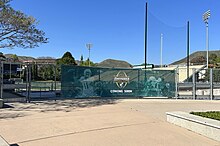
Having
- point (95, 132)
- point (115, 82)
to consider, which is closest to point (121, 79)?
point (115, 82)

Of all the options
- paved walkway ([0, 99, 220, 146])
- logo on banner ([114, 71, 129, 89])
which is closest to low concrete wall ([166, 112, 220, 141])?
paved walkway ([0, 99, 220, 146])

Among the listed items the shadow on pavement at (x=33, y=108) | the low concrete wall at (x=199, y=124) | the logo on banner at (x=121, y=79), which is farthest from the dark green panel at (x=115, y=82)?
the low concrete wall at (x=199, y=124)

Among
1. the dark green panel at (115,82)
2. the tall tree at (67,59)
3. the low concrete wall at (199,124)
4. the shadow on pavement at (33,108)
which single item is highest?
the tall tree at (67,59)

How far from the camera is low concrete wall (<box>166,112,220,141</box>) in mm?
7023

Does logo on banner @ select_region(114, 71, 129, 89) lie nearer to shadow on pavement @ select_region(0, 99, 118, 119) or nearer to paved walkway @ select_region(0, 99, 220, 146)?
shadow on pavement @ select_region(0, 99, 118, 119)

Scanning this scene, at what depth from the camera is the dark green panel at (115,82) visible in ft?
60.3

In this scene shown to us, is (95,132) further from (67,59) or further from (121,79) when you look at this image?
(67,59)

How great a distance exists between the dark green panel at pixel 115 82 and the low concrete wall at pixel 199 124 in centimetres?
992

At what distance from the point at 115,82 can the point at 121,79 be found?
0.50 meters

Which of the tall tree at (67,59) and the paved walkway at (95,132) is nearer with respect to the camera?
the paved walkway at (95,132)

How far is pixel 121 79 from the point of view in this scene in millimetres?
20078

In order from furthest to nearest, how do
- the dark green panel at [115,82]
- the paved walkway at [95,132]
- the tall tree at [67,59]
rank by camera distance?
1. the tall tree at [67,59]
2. the dark green panel at [115,82]
3. the paved walkway at [95,132]

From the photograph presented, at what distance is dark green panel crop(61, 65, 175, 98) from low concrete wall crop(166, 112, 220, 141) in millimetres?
9916

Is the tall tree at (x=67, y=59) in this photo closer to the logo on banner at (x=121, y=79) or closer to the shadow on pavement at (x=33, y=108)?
the logo on banner at (x=121, y=79)
